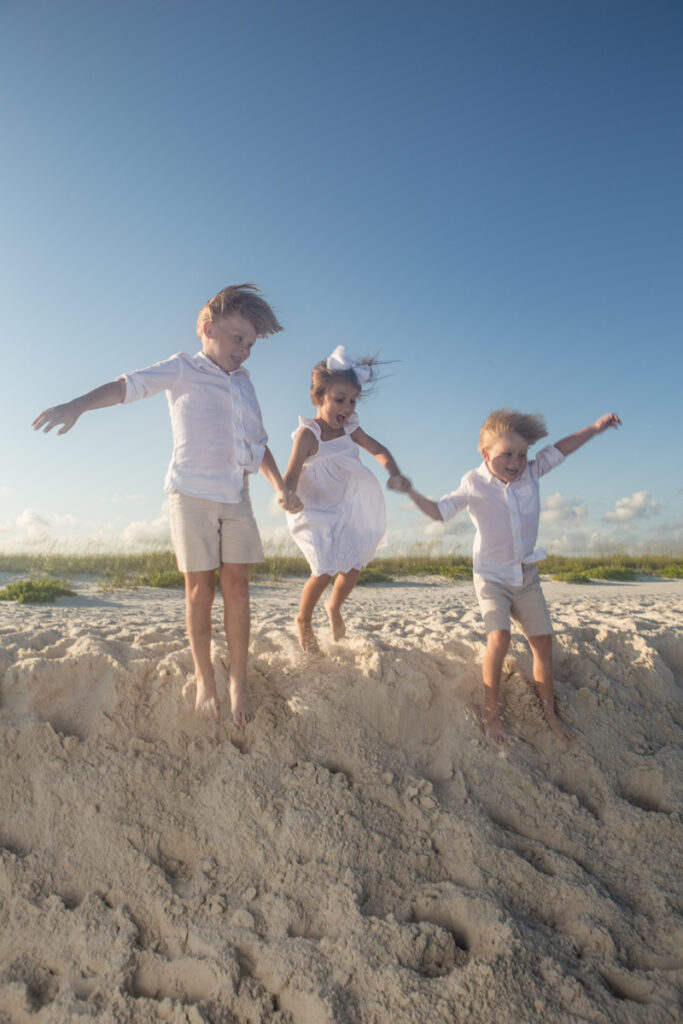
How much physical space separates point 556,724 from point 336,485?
1903 mm

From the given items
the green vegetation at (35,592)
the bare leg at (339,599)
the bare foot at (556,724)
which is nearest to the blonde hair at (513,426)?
the bare leg at (339,599)

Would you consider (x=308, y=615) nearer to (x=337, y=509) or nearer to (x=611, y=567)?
(x=337, y=509)

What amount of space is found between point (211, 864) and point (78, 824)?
0.63 metres

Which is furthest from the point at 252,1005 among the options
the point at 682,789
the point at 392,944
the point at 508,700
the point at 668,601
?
the point at 668,601

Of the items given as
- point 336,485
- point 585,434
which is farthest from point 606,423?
point 336,485

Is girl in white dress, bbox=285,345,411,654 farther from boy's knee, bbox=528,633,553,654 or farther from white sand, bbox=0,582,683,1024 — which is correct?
boy's knee, bbox=528,633,553,654

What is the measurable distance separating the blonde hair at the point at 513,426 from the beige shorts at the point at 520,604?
0.76 meters

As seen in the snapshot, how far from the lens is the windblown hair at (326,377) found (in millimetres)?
4031

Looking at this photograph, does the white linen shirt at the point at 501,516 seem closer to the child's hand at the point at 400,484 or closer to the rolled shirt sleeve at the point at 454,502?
the rolled shirt sleeve at the point at 454,502

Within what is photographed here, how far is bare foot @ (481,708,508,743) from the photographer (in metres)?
3.30

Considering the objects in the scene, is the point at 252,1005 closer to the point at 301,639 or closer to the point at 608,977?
the point at 608,977

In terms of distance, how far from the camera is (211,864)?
8.56ft

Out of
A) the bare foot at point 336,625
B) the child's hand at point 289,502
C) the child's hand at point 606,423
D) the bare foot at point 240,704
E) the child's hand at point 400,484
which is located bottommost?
the bare foot at point 240,704

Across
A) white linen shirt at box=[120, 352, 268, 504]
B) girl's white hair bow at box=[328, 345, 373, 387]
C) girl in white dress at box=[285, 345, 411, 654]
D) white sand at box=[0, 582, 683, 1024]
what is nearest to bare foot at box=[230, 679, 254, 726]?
white sand at box=[0, 582, 683, 1024]
